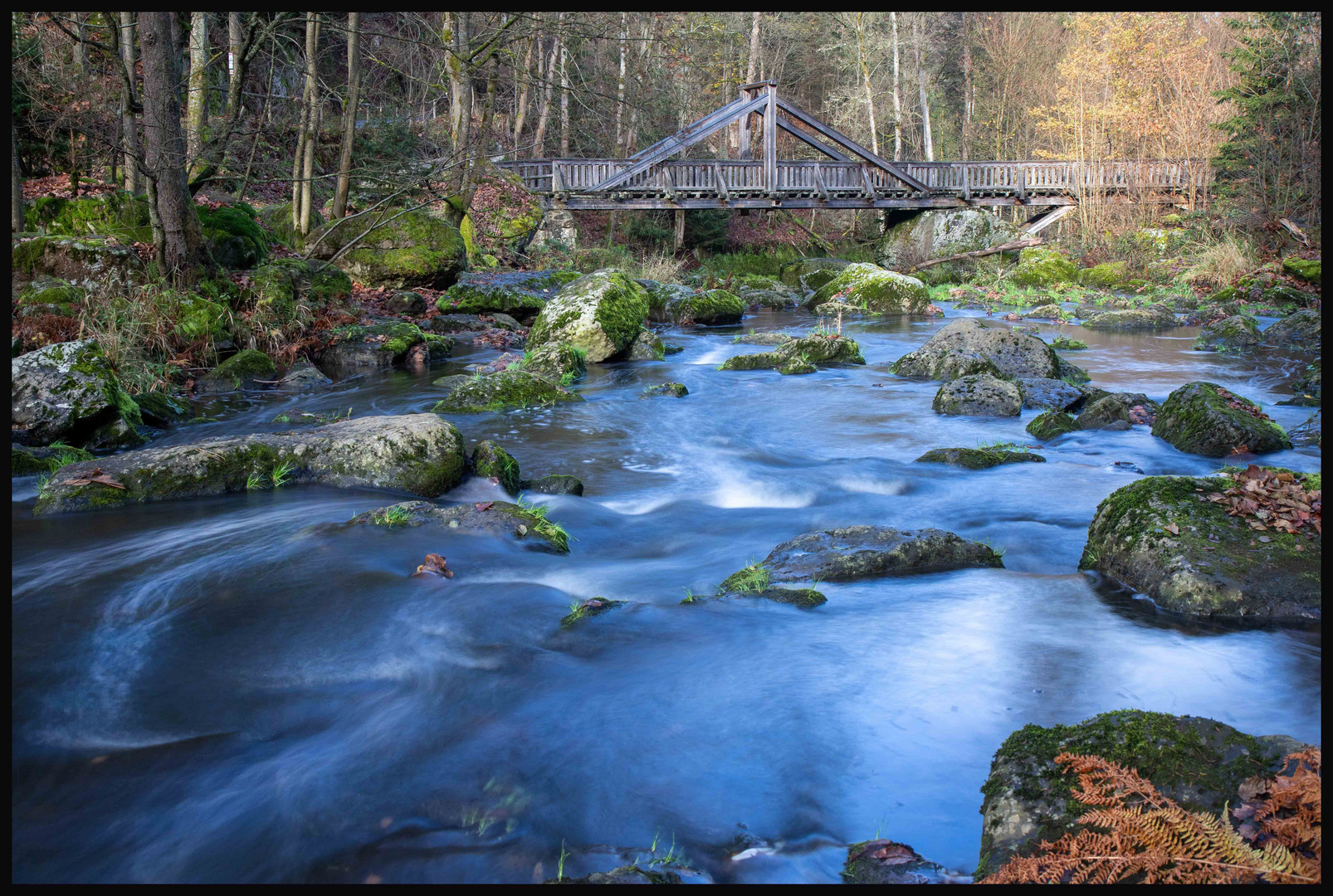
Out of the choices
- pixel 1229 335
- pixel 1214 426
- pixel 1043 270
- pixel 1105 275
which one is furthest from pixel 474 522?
pixel 1043 270

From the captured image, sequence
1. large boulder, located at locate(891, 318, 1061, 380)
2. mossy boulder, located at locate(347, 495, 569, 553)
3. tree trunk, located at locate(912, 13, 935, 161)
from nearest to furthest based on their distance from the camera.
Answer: mossy boulder, located at locate(347, 495, 569, 553), large boulder, located at locate(891, 318, 1061, 380), tree trunk, located at locate(912, 13, 935, 161)

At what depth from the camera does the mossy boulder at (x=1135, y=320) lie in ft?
55.1

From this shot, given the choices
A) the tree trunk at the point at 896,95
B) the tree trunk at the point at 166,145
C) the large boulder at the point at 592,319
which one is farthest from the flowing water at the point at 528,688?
the tree trunk at the point at 896,95

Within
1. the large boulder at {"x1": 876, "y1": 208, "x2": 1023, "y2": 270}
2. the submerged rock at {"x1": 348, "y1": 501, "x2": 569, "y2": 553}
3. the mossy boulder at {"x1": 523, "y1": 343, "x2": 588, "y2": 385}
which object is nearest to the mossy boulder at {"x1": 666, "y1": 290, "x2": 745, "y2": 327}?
the mossy boulder at {"x1": 523, "y1": 343, "x2": 588, "y2": 385}

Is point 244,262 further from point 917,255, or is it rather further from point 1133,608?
point 917,255

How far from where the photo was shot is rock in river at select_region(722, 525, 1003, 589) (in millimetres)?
5223

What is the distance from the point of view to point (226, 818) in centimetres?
307

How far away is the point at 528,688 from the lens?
159 inches

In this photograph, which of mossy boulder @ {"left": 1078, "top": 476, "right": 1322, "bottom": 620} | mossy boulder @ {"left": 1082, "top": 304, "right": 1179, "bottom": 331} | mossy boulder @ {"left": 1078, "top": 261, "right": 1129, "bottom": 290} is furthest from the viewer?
mossy boulder @ {"left": 1078, "top": 261, "right": 1129, "bottom": 290}

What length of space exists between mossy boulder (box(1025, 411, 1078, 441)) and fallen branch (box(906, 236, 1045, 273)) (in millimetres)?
18114

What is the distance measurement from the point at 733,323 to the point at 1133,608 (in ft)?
46.9

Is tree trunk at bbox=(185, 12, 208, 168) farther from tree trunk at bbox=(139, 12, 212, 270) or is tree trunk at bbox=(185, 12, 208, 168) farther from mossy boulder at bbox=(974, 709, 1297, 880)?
mossy boulder at bbox=(974, 709, 1297, 880)

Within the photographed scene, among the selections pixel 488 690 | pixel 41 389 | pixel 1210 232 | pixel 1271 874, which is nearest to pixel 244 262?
pixel 41 389

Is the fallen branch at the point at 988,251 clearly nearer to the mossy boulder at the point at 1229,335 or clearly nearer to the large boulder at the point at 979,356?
the mossy boulder at the point at 1229,335
